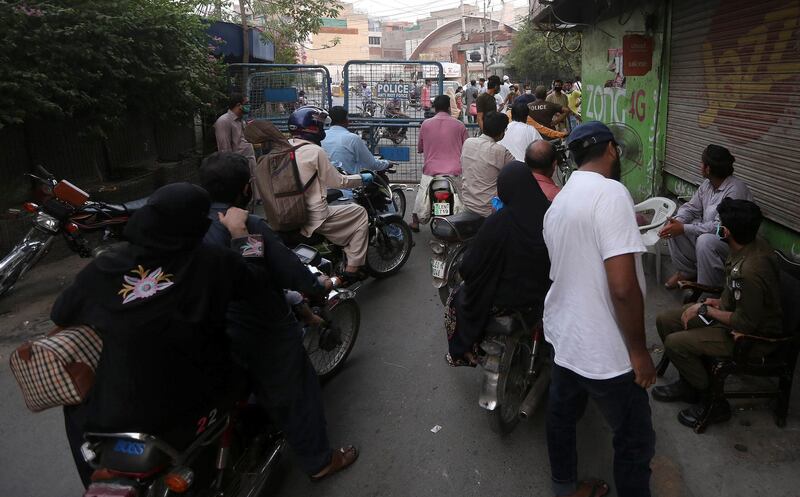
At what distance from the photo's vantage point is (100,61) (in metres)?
6.70

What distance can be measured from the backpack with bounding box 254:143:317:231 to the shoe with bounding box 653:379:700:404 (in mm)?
2845

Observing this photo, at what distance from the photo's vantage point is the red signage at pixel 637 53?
6.69 metres

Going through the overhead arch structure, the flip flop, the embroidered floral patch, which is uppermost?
the overhead arch structure

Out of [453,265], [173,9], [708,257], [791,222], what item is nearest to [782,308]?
[708,257]

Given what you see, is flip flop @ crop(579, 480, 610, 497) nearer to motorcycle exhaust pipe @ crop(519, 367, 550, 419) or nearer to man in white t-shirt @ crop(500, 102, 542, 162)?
motorcycle exhaust pipe @ crop(519, 367, 550, 419)

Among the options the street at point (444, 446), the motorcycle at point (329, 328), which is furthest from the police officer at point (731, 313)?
the motorcycle at point (329, 328)

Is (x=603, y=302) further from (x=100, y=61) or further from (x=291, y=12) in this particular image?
(x=291, y=12)

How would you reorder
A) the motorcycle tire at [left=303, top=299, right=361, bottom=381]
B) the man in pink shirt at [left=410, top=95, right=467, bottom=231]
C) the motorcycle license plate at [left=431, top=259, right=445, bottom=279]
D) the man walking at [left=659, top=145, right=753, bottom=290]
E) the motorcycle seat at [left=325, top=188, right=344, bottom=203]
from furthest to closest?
the man in pink shirt at [left=410, top=95, right=467, bottom=231] → the motorcycle seat at [left=325, top=188, right=344, bottom=203] → the motorcycle license plate at [left=431, top=259, right=445, bottom=279] → the man walking at [left=659, top=145, right=753, bottom=290] → the motorcycle tire at [left=303, top=299, right=361, bottom=381]

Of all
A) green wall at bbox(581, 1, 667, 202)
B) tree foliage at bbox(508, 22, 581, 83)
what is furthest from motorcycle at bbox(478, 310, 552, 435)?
tree foliage at bbox(508, 22, 581, 83)

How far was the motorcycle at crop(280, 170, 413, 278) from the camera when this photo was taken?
18.4ft

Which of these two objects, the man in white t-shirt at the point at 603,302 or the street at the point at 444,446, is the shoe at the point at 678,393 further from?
the man in white t-shirt at the point at 603,302

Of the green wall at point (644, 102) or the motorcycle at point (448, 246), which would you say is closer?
the motorcycle at point (448, 246)

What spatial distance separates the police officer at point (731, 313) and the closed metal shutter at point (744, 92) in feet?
4.25

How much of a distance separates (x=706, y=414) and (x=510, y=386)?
1.10 meters
